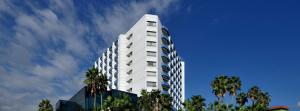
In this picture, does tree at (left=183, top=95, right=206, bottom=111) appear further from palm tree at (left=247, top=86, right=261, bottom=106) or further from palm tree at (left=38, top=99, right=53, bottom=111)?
palm tree at (left=38, top=99, right=53, bottom=111)

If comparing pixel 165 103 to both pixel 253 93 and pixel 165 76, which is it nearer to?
pixel 253 93

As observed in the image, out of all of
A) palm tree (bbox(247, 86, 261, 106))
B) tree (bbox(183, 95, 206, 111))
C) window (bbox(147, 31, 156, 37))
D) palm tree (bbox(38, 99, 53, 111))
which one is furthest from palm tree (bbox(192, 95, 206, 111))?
window (bbox(147, 31, 156, 37))

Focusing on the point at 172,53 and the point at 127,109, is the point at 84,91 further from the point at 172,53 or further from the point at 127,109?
the point at 172,53

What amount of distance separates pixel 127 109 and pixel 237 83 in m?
30.6

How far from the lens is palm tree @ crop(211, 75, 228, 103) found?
316ft

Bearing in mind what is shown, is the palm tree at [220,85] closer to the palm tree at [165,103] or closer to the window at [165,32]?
the palm tree at [165,103]

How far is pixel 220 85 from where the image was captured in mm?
96125

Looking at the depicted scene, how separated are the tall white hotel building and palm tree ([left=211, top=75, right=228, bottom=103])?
4388 centimetres

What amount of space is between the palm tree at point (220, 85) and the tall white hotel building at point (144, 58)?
43.9 m

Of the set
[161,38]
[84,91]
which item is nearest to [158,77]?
[161,38]

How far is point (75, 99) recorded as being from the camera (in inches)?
4385

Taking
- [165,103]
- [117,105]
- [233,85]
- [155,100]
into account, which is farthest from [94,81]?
[233,85]

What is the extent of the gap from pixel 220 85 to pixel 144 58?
172 ft

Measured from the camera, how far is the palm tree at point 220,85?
316 ft
